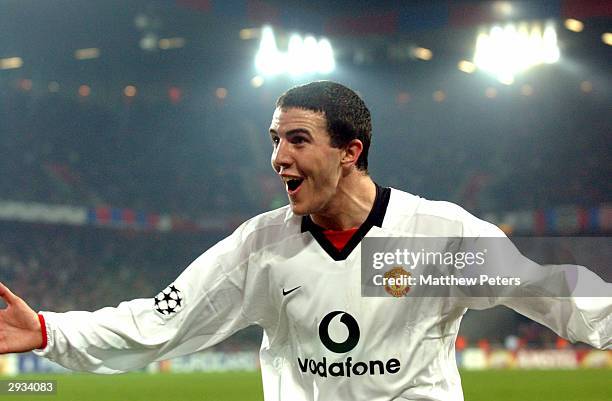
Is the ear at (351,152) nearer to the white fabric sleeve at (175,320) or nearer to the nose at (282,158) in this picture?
the nose at (282,158)

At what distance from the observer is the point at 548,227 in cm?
3123

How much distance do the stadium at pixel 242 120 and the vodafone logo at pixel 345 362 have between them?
892 inches

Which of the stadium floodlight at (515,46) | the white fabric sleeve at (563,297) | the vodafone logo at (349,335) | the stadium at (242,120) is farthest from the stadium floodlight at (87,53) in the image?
the white fabric sleeve at (563,297)

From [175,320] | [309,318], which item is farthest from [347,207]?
[175,320]

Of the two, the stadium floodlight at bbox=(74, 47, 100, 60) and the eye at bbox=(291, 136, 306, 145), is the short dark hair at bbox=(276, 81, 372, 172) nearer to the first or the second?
the eye at bbox=(291, 136, 306, 145)

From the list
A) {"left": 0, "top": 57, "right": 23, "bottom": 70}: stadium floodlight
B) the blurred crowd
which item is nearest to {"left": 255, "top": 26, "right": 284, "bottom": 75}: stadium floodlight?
the blurred crowd

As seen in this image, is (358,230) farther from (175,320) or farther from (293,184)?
(175,320)

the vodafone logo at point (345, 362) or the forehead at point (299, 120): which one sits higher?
the forehead at point (299, 120)

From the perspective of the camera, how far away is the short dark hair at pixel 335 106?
12.8ft

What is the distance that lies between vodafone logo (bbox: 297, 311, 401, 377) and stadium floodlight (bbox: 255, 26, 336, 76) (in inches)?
1174

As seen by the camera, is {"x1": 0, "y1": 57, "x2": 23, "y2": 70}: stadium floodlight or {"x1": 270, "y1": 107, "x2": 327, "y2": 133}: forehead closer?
{"x1": 270, "y1": 107, "x2": 327, "y2": 133}: forehead

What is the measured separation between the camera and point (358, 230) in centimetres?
402

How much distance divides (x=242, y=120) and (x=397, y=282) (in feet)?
110

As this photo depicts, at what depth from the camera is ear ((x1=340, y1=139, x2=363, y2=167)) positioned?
3.97m
